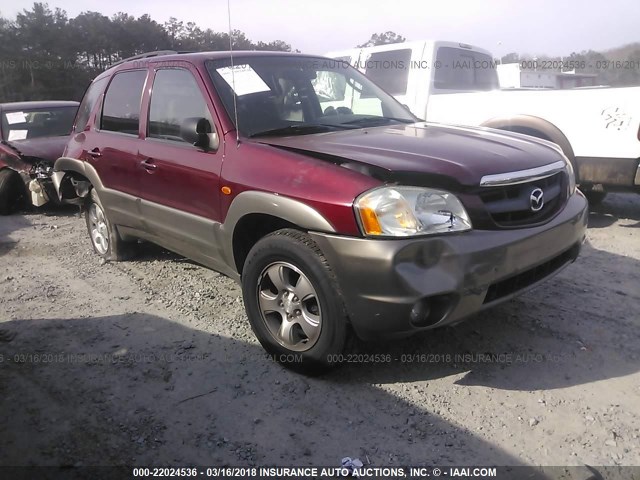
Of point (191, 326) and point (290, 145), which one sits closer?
point (290, 145)

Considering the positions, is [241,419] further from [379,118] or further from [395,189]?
[379,118]

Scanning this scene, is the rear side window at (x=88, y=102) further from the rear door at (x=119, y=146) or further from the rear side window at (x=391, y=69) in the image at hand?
the rear side window at (x=391, y=69)

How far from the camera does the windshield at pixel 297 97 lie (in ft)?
11.4

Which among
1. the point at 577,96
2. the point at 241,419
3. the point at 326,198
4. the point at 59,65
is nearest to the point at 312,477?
the point at 241,419

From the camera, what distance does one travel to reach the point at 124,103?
4477 mm

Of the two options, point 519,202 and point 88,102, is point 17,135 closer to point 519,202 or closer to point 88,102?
point 88,102

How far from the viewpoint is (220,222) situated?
3.36m

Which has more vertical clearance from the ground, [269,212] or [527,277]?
[269,212]

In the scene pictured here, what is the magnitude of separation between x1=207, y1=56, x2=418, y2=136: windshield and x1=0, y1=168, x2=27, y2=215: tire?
5418 mm

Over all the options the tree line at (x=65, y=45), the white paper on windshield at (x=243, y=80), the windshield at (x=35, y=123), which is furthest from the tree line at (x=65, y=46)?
the white paper on windshield at (x=243, y=80)

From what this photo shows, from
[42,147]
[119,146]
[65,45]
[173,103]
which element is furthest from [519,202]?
[65,45]

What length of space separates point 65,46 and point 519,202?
24.5m

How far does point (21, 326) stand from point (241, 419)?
2.13 meters

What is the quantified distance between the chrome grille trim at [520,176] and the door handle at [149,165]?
2.29 metres
